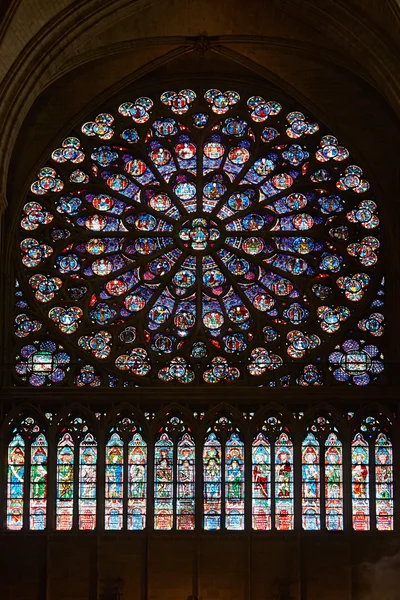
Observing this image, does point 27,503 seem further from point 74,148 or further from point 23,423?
point 74,148

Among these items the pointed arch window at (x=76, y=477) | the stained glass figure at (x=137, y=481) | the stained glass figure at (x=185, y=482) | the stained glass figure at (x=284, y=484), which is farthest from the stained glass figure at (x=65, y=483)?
the stained glass figure at (x=284, y=484)

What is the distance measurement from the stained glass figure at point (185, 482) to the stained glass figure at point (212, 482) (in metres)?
0.20

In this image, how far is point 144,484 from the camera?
19781 mm

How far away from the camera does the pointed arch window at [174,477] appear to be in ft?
64.5

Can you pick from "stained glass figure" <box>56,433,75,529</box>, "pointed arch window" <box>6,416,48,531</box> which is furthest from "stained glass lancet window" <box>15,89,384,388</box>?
"stained glass figure" <box>56,433,75,529</box>

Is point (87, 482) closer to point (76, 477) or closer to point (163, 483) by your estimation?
point (76, 477)

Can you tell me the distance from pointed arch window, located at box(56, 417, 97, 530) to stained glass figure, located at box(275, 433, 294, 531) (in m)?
2.81

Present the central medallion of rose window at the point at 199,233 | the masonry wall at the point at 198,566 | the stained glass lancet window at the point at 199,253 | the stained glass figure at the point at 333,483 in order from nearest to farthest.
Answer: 1. the masonry wall at the point at 198,566
2. the stained glass figure at the point at 333,483
3. the stained glass lancet window at the point at 199,253
4. the central medallion of rose window at the point at 199,233

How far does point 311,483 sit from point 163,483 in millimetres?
2285

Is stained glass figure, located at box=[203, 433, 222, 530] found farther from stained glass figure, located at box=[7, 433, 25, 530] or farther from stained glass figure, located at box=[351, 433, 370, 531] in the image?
stained glass figure, located at box=[7, 433, 25, 530]

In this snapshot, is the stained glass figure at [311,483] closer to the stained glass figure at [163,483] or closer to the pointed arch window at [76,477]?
the stained glass figure at [163,483]

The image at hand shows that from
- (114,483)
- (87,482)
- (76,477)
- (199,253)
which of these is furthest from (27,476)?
(199,253)

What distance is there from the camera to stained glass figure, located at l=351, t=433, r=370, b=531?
1962cm

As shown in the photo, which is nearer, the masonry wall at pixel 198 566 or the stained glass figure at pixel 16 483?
the masonry wall at pixel 198 566
